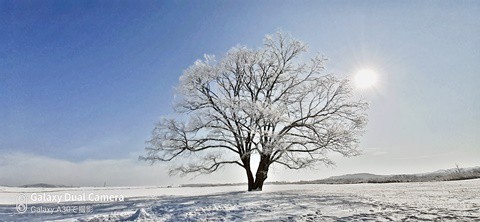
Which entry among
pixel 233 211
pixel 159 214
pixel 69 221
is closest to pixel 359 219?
pixel 233 211

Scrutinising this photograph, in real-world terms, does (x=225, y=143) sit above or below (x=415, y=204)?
above

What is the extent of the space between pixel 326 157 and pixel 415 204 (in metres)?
10.1

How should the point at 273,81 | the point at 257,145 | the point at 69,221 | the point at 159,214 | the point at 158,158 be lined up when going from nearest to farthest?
the point at 69,221 < the point at 159,214 < the point at 257,145 < the point at 158,158 < the point at 273,81

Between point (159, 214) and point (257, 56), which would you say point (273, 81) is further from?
point (159, 214)

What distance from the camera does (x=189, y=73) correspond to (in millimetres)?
23406

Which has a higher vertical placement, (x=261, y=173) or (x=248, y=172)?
(x=248, y=172)

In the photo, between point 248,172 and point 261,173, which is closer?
point 261,173

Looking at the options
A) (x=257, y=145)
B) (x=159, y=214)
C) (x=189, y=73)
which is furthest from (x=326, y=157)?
(x=159, y=214)

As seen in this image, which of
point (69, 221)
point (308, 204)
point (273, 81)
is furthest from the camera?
point (273, 81)

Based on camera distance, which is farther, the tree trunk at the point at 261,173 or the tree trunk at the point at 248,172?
the tree trunk at the point at 248,172

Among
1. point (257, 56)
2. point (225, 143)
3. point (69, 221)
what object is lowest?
point (69, 221)

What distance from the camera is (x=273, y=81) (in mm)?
24281

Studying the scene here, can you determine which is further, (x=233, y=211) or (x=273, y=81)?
(x=273, y=81)

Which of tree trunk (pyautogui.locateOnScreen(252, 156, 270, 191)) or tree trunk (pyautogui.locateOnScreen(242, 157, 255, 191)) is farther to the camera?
tree trunk (pyautogui.locateOnScreen(242, 157, 255, 191))
